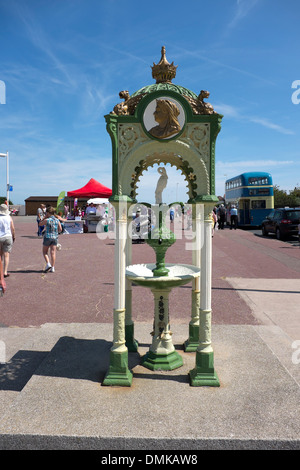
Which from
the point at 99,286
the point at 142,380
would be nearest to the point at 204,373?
the point at 142,380

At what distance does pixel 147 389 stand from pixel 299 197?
6476cm

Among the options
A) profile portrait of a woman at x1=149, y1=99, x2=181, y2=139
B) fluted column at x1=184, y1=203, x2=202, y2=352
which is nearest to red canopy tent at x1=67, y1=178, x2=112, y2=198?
fluted column at x1=184, y1=203, x2=202, y2=352

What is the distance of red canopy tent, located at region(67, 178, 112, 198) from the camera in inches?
953

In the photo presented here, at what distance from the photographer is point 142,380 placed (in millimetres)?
3953

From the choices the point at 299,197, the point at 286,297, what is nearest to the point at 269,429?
the point at 286,297

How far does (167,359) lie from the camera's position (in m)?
4.26

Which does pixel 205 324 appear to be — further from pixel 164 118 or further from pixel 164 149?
pixel 164 118

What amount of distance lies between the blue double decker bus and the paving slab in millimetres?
24246

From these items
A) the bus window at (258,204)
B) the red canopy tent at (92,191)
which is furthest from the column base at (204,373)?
the bus window at (258,204)

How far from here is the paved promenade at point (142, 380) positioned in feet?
9.71

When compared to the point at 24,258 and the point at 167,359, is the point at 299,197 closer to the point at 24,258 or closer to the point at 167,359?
the point at 24,258

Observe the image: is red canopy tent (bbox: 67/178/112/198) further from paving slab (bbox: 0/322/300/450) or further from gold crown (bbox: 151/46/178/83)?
paving slab (bbox: 0/322/300/450)
